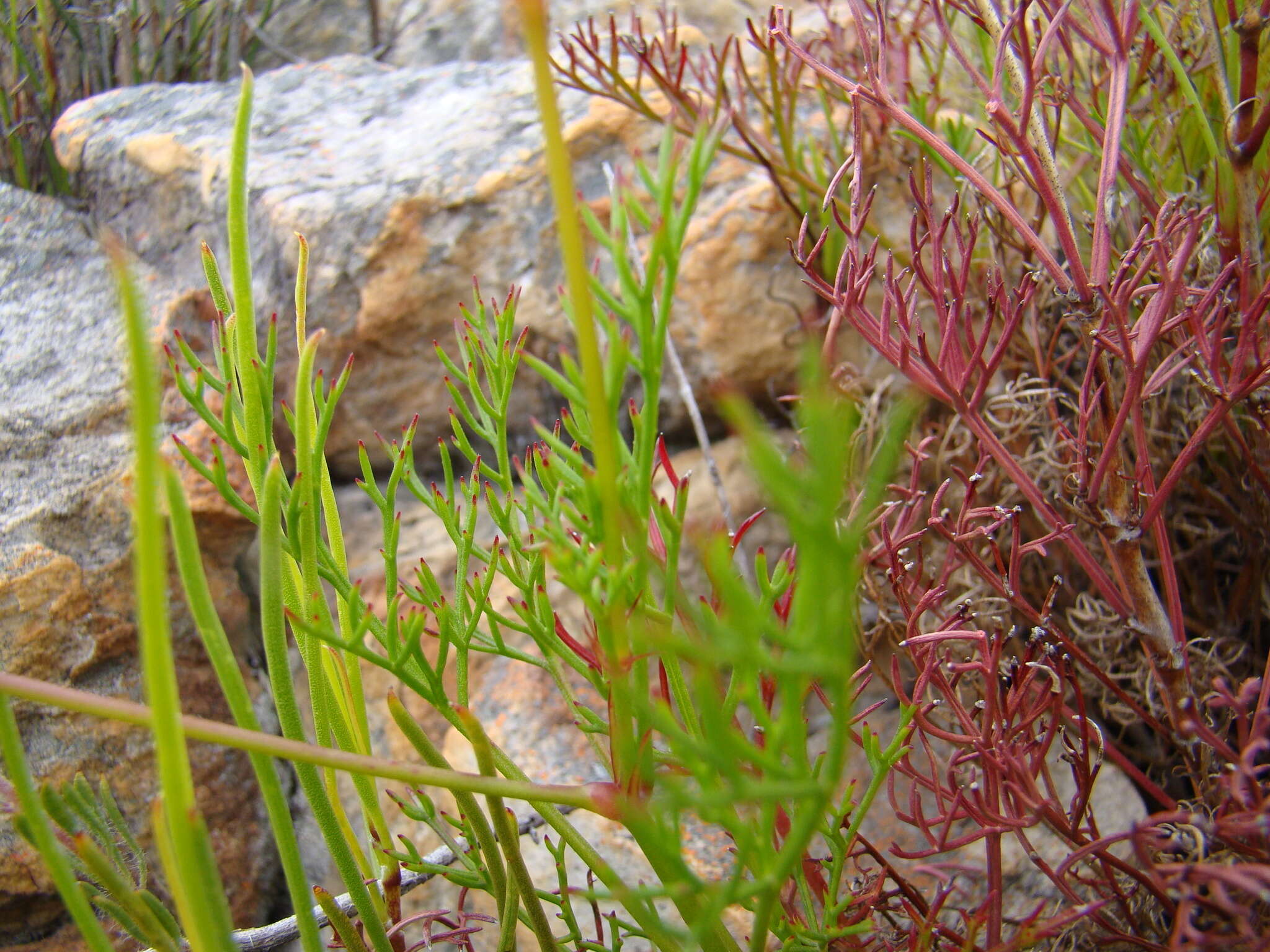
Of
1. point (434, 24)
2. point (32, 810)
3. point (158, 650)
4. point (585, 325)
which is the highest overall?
point (434, 24)

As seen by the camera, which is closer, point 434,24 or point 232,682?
point 232,682

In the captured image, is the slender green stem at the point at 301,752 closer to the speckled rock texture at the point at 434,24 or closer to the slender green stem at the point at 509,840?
the slender green stem at the point at 509,840

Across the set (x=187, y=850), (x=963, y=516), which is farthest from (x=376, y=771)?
(x=963, y=516)

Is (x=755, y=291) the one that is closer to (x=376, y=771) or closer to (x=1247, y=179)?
(x=1247, y=179)

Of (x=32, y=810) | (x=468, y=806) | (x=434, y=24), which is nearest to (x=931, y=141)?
(x=468, y=806)

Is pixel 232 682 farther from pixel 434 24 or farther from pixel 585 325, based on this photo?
pixel 434 24

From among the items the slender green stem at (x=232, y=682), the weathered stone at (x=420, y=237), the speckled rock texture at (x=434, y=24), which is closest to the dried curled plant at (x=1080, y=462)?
the weathered stone at (x=420, y=237)

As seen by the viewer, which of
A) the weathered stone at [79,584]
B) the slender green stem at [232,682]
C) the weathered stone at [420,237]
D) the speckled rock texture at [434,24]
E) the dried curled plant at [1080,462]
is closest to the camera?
the slender green stem at [232,682]

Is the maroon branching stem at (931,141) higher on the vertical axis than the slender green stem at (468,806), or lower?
higher
